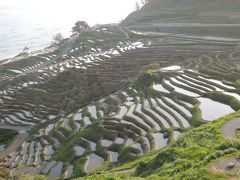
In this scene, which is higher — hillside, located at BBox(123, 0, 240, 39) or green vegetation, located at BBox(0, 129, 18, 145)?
hillside, located at BBox(123, 0, 240, 39)

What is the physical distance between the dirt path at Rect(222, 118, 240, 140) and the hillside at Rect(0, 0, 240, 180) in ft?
0.44

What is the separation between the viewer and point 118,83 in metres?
55.1

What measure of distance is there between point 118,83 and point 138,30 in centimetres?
4000

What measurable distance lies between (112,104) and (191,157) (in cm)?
2527

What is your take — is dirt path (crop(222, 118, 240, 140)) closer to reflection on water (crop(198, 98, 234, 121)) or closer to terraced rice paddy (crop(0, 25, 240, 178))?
terraced rice paddy (crop(0, 25, 240, 178))

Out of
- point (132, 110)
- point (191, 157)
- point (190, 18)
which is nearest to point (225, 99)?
point (132, 110)

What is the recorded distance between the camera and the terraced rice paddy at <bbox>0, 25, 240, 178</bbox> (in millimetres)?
32250

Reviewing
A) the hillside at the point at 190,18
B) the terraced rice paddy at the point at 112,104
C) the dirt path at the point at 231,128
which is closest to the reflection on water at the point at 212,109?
the terraced rice paddy at the point at 112,104

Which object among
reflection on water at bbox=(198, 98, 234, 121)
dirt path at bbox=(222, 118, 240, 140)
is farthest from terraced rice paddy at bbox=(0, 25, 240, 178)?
dirt path at bbox=(222, 118, 240, 140)

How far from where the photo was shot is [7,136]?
4625cm

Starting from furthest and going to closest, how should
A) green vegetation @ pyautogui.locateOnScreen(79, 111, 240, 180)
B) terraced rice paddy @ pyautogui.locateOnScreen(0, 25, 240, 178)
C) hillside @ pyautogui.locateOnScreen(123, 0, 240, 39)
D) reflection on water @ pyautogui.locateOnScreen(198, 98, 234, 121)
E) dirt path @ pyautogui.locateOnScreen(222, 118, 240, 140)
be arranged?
hillside @ pyautogui.locateOnScreen(123, 0, 240, 39), reflection on water @ pyautogui.locateOnScreen(198, 98, 234, 121), terraced rice paddy @ pyautogui.locateOnScreen(0, 25, 240, 178), dirt path @ pyautogui.locateOnScreen(222, 118, 240, 140), green vegetation @ pyautogui.locateOnScreen(79, 111, 240, 180)

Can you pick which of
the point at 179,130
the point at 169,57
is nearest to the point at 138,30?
the point at 169,57

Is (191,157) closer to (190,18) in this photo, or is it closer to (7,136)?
(7,136)

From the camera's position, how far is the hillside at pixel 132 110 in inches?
893
